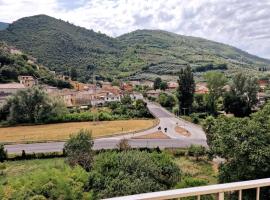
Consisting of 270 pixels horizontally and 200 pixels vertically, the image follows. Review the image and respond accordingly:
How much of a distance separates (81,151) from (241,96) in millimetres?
26809

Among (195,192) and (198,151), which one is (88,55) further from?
(195,192)

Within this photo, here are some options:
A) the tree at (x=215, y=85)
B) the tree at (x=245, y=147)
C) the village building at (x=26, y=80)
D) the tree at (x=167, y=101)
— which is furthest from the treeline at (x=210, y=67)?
the tree at (x=245, y=147)

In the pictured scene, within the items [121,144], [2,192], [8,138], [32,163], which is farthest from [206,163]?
[8,138]

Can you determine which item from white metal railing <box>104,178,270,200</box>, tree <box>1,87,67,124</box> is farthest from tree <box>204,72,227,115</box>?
white metal railing <box>104,178,270,200</box>

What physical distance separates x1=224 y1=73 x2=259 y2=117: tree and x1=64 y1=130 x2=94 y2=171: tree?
25.4m

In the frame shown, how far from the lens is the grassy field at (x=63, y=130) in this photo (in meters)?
34.5

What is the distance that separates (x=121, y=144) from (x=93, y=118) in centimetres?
1675

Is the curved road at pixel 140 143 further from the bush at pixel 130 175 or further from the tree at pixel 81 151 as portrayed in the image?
the bush at pixel 130 175

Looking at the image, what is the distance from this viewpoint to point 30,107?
41688 millimetres

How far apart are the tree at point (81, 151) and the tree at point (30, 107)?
67.2 feet

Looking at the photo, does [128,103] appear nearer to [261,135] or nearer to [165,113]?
[165,113]

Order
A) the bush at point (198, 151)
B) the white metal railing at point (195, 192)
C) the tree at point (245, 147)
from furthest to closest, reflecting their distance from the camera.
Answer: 1. the bush at point (198, 151)
2. the tree at point (245, 147)
3. the white metal railing at point (195, 192)

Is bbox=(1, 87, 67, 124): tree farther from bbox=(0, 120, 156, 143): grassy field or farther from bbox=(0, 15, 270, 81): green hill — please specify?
bbox=(0, 15, 270, 81): green hill

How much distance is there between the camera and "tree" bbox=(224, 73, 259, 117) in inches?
1693
